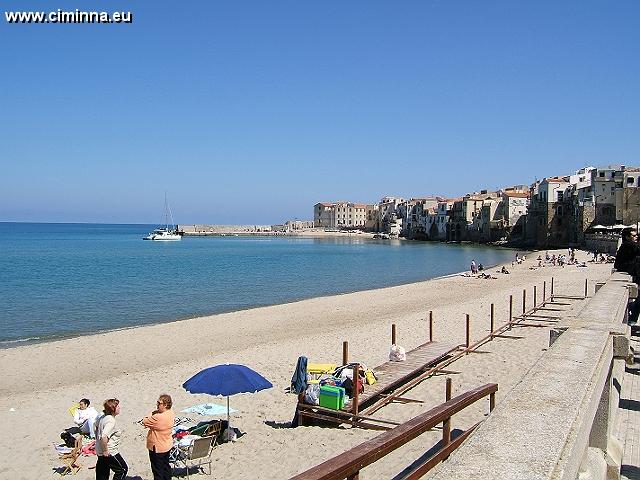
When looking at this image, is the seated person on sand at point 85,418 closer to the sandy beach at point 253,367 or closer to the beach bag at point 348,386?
the sandy beach at point 253,367

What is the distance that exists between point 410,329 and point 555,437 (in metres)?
19.9

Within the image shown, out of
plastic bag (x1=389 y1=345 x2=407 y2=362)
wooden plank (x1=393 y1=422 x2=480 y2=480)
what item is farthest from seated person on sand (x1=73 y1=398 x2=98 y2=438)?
wooden plank (x1=393 y1=422 x2=480 y2=480)

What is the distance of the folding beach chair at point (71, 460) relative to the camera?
9209mm

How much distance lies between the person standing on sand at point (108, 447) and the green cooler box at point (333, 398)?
12.7ft

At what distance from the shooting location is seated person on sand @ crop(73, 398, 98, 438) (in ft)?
33.4

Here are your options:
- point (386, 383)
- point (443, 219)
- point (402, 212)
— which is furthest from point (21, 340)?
point (402, 212)

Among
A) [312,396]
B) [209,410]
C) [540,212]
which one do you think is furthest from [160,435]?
[540,212]

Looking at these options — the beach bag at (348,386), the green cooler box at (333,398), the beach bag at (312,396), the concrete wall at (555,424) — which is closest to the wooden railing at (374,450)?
the concrete wall at (555,424)

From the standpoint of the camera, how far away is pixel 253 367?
16.1m

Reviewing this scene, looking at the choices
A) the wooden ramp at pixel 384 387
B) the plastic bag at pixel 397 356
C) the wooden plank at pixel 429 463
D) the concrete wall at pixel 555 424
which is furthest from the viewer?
the plastic bag at pixel 397 356

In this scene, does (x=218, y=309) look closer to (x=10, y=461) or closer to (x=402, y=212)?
(x=10, y=461)

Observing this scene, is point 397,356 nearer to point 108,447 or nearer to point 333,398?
point 333,398

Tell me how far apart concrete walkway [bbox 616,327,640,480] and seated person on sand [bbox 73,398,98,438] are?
8.51 m

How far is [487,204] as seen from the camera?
116 meters
